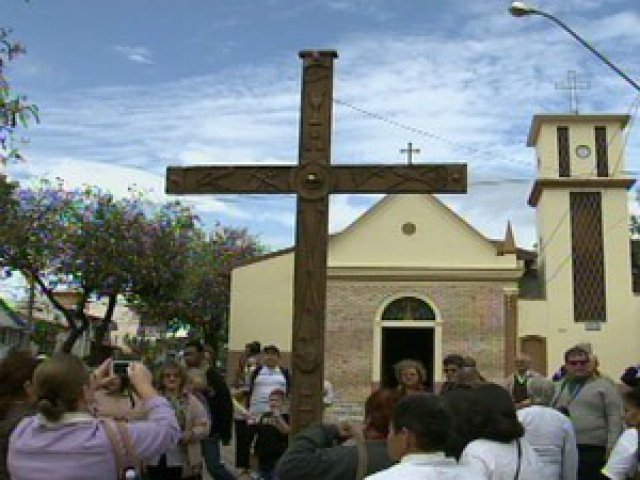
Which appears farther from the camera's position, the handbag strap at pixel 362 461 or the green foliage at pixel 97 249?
the green foliage at pixel 97 249

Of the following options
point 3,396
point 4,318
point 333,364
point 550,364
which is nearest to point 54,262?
point 333,364

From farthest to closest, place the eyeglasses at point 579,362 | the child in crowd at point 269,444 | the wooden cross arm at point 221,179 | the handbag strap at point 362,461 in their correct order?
1. the child in crowd at point 269,444
2. the wooden cross arm at point 221,179
3. the eyeglasses at point 579,362
4. the handbag strap at point 362,461

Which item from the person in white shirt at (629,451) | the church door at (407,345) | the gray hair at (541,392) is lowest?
the person in white shirt at (629,451)

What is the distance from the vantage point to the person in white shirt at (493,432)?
437 centimetres

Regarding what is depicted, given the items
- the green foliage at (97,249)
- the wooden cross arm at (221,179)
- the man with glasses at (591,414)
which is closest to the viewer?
the man with glasses at (591,414)

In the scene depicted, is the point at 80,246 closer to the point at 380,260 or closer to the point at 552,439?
the point at 380,260

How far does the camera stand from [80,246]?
29.2 metres

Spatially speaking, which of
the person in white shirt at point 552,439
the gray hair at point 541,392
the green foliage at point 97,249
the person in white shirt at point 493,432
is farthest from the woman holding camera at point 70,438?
the green foliage at point 97,249

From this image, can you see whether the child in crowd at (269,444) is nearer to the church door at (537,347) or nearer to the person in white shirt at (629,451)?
the person in white shirt at (629,451)

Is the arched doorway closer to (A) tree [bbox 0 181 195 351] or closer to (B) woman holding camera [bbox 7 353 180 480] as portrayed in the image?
(A) tree [bbox 0 181 195 351]

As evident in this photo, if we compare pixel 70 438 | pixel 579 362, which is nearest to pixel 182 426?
pixel 579 362

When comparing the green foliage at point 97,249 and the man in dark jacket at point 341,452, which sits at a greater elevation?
the green foliage at point 97,249

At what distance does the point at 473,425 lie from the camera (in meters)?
4.45

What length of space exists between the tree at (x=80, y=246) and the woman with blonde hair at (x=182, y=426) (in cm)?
2201
